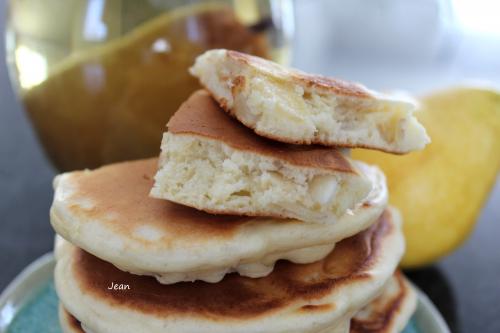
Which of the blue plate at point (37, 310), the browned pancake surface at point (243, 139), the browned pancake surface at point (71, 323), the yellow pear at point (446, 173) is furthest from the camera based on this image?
the yellow pear at point (446, 173)

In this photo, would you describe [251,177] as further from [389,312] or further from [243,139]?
[389,312]

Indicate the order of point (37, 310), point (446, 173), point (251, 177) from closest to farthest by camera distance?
1. point (251, 177)
2. point (37, 310)
3. point (446, 173)

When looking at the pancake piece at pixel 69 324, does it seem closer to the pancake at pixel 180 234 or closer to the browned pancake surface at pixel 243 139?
the pancake at pixel 180 234

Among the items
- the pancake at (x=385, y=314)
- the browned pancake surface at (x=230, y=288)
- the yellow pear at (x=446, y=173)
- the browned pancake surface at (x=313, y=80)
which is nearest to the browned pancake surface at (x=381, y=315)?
the pancake at (x=385, y=314)

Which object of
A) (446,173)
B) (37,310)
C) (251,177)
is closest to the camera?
(251,177)

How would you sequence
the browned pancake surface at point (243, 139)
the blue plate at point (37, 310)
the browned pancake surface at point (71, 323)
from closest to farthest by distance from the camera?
the browned pancake surface at point (243, 139) < the browned pancake surface at point (71, 323) < the blue plate at point (37, 310)

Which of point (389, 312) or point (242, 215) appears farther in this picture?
point (389, 312)

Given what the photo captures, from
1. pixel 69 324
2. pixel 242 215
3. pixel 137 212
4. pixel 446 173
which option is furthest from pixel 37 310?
pixel 446 173
